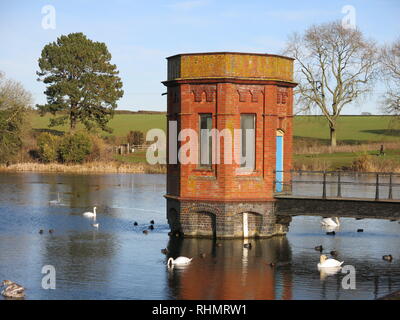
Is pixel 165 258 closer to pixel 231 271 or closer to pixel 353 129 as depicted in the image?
pixel 231 271

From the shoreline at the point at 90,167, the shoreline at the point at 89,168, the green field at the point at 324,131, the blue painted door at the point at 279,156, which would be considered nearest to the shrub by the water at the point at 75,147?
the shoreline at the point at 90,167

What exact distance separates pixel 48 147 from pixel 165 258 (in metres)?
51.9

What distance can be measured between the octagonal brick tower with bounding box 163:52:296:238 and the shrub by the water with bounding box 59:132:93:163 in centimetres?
4585

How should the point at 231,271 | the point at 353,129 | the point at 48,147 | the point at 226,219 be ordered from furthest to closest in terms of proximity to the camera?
the point at 353,129 → the point at 48,147 → the point at 226,219 → the point at 231,271

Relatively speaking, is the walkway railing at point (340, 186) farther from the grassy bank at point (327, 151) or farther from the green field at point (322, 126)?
the green field at point (322, 126)

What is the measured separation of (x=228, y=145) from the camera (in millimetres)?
A: 31328

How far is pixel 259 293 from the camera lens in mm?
22812

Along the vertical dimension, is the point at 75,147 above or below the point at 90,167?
above

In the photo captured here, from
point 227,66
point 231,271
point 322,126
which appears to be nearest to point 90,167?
point 322,126

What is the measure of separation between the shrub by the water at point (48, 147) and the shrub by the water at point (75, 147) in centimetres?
68

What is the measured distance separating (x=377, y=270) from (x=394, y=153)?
4643cm

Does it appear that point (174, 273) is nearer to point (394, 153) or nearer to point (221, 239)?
point (221, 239)

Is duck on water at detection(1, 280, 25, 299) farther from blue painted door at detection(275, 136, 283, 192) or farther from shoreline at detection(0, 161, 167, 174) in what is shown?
shoreline at detection(0, 161, 167, 174)

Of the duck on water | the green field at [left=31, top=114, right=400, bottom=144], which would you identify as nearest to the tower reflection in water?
the duck on water
